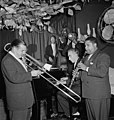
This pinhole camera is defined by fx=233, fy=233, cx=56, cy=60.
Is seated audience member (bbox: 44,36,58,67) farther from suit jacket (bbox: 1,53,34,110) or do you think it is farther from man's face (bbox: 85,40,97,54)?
suit jacket (bbox: 1,53,34,110)

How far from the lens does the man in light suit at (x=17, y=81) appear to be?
260 centimetres

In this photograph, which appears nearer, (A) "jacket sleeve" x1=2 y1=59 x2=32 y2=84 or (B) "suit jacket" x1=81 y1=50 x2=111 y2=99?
(A) "jacket sleeve" x1=2 y1=59 x2=32 y2=84

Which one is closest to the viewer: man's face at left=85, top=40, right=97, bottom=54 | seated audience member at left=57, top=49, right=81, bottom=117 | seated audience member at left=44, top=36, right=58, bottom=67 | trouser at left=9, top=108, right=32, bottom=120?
trouser at left=9, top=108, right=32, bottom=120

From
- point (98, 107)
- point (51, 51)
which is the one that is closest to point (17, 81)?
point (98, 107)

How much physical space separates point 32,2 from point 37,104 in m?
1.65

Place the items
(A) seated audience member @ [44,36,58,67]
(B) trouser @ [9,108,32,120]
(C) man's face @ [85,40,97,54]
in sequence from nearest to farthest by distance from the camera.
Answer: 1. (B) trouser @ [9,108,32,120]
2. (C) man's face @ [85,40,97,54]
3. (A) seated audience member @ [44,36,58,67]

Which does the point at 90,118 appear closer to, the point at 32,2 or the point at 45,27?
the point at 32,2

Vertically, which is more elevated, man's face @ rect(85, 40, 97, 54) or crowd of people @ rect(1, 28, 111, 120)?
man's face @ rect(85, 40, 97, 54)

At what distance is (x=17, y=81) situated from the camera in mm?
2586

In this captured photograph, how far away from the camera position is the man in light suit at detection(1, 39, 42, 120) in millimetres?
2600

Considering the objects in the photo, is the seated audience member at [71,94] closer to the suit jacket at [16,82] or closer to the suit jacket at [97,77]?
the suit jacket at [97,77]

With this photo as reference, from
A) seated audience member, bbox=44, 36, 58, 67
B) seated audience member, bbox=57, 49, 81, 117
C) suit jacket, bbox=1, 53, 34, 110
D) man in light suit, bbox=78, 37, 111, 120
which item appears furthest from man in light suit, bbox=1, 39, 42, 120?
seated audience member, bbox=44, 36, 58, 67

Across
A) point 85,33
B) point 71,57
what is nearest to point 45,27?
point 85,33

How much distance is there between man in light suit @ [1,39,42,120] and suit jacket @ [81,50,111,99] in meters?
0.63
